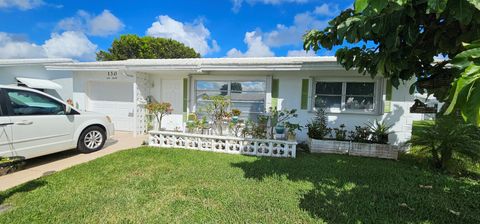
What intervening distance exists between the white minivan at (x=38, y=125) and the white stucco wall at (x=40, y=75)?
5444mm

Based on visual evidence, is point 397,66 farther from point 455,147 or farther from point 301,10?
point 301,10

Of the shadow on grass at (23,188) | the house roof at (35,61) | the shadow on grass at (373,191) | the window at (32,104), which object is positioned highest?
the house roof at (35,61)

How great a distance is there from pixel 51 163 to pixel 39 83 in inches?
261

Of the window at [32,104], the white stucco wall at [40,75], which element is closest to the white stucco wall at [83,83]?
the white stucco wall at [40,75]

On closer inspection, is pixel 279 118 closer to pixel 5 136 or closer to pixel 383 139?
pixel 383 139

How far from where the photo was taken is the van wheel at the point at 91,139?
5438mm

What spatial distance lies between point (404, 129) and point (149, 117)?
9241 millimetres

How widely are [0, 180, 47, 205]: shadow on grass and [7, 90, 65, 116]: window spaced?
1.52 meters

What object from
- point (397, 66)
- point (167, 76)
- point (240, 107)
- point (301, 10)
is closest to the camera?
point (397, 66)

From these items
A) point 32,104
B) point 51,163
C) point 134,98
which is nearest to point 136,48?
point 134,98

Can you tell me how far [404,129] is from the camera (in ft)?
22.0

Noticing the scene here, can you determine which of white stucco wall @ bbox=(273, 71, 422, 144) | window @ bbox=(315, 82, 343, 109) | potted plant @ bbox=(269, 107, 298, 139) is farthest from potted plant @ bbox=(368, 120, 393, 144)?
potted plant @ bbox=(269, 107, 298, 139)

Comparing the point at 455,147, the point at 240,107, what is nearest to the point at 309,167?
the point at 455,147

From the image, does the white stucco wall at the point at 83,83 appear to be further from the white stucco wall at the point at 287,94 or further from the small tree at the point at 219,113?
the small tree at the point at 219,113
